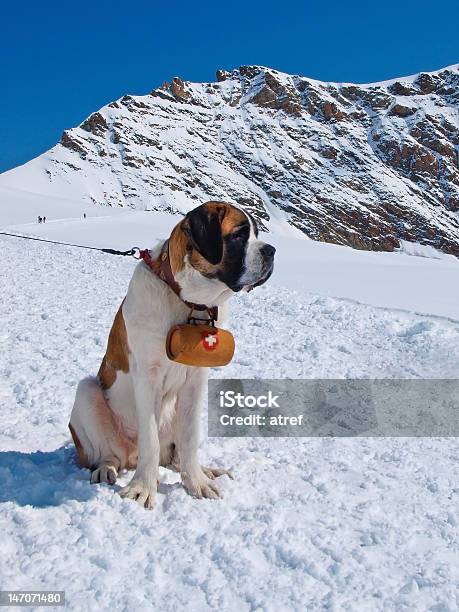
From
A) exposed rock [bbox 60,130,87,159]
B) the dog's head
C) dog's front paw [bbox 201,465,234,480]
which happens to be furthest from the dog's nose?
exposed rock [bbox 60,130,87,159]

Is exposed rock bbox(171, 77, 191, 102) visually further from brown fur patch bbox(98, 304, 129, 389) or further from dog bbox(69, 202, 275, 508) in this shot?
dog bbox(69, 202, 275, 508)

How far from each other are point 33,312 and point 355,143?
190460 mm

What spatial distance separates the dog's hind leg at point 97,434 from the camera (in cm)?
375

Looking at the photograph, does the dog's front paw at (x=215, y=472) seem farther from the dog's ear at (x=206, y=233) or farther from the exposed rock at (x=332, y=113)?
the exposed rock at (x=332, y=113)

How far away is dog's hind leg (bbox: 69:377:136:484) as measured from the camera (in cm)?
375

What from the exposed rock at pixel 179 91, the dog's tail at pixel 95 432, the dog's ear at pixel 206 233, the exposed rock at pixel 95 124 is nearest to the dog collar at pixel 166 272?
the dog's ear at pixel 206 233

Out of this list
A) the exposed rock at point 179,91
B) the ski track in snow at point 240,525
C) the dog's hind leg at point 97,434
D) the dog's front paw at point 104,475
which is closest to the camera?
the ski track in snow at point 240,525

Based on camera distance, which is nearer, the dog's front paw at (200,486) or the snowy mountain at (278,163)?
the dog's front paw at (200,486)

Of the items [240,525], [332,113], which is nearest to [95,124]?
[332,113]

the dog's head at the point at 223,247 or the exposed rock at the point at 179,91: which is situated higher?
the exposed rock at the point at 179,91

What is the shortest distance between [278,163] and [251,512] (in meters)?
174

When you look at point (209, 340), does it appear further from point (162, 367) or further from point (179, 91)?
point (179, 91)

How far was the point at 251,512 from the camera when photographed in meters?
3.49

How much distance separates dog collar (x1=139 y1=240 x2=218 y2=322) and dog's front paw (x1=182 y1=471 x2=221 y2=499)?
1008 mm
